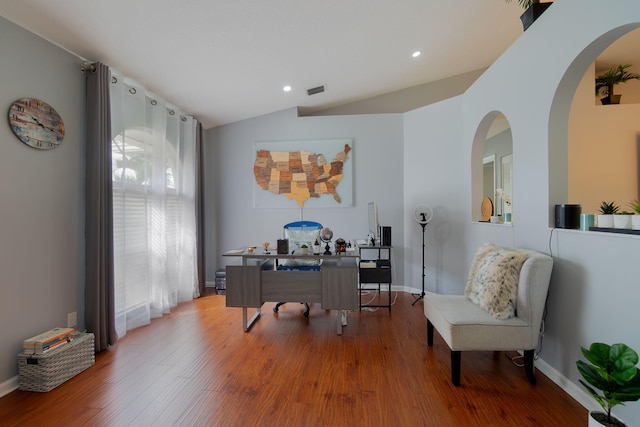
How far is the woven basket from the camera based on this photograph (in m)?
1.89

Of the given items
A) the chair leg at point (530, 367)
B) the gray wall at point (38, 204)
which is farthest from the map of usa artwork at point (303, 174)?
the chair leg at point (530, 367)

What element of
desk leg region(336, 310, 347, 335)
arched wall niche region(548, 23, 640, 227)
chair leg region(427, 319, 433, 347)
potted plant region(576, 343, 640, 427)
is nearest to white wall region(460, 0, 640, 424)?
arched wall niche region(548, 23, 640, 227)

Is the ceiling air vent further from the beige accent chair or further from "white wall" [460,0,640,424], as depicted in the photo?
the beige accent chair

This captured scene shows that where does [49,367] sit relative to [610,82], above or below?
below

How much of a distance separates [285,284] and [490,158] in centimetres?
482

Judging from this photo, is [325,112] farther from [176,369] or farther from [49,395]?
[49,395]

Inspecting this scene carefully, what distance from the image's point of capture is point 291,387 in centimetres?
192

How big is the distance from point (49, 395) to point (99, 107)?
2273mm

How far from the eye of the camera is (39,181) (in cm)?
212

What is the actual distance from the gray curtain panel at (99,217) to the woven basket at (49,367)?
1.08 feet

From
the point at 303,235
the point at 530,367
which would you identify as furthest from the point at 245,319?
the point at 530,367

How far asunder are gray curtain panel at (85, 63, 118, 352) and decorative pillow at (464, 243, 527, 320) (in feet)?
10.5

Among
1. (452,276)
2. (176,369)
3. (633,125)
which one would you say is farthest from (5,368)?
(633,125)

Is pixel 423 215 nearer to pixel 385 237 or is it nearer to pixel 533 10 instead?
pixel 385 237
